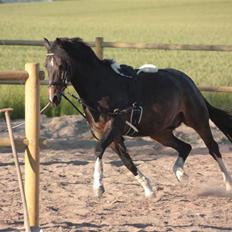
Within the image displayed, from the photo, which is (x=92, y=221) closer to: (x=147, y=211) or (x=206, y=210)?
(x=147, y=211)

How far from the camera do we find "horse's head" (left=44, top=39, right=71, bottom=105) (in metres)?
5.79

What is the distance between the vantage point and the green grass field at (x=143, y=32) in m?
17.7

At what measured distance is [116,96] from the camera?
6.32m

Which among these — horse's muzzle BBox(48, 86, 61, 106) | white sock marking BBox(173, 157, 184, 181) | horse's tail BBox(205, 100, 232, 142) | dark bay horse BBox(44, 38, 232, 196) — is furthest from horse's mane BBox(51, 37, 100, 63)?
horse's tail BBox(205, 100, 232, 142)

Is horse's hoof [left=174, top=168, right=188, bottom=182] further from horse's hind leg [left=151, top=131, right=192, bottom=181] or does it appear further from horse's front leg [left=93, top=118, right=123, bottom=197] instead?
horse's front leg [left=93, top=118, right=123, bottom=197]

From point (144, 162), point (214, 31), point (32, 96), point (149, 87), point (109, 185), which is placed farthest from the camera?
point (214, 31)

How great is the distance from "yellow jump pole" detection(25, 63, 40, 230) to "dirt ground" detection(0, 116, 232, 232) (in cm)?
59

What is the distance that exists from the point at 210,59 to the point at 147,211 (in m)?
21.2

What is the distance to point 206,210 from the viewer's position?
245 inches

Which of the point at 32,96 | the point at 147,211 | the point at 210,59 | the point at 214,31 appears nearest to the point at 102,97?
the point at 147,211

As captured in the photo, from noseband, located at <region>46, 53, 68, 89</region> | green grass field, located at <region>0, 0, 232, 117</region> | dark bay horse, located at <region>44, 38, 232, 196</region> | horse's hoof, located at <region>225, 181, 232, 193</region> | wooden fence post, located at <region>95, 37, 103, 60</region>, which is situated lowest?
green grass field, located at <region>0, 0, 232, 117</region>

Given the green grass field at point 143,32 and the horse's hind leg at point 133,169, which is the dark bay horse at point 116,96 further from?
the green grass field at point 143,32

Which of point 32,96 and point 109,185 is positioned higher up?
point 32,96

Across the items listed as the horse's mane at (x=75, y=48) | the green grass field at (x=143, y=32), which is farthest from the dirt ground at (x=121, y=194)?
the green grass field at (x=143, y=32)
